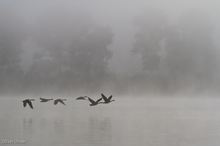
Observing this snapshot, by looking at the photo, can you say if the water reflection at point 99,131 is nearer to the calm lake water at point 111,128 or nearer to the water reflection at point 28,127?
the calm lake water at point 111,128

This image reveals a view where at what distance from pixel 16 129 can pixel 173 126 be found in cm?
437

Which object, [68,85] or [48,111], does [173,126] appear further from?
[48,111]

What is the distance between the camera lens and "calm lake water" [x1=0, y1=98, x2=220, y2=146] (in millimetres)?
8953

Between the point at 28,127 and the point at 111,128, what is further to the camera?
the point at 111,128

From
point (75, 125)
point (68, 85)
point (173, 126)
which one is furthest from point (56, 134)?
point (173, 126)

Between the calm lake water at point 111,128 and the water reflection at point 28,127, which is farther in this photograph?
the water reflection at point 28,127

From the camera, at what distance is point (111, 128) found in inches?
428

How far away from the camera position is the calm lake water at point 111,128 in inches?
352

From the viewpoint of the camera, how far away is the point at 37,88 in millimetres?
10195

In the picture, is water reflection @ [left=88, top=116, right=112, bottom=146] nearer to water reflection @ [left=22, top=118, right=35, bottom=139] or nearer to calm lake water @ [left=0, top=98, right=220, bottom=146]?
calm lake water @ [left=0, top=98, right=220, bottom=146]

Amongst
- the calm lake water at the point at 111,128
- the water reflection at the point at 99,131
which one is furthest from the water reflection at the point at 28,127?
the water reflection at the point at 99,131

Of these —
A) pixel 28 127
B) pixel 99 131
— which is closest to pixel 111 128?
pixel 99 131

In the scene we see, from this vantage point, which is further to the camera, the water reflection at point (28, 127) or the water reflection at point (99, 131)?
the water reflection at point (28, 127)

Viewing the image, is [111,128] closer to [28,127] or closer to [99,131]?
[99,131]
